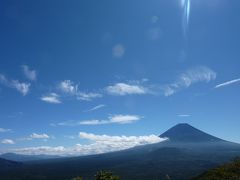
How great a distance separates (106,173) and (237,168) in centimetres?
2983

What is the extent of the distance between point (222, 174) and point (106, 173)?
26010mm

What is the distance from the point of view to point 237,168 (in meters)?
69.4

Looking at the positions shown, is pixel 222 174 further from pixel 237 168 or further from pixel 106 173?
pixel 106 173

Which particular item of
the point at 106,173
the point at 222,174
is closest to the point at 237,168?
the point at 222,174

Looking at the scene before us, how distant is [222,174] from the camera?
66.6 meters

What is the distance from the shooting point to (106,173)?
2852 inches

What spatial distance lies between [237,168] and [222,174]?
518 centimetres

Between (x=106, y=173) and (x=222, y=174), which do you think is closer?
(x=222, y=174)
